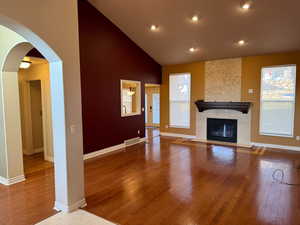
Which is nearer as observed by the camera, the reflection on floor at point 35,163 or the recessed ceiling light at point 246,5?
the recessed ceiling light at point 246,5

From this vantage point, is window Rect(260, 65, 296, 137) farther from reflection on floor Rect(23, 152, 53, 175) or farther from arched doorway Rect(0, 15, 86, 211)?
reflection on floor Rect(23, 152, 53, 175)

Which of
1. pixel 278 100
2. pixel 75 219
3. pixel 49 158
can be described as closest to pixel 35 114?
pixel 49 158

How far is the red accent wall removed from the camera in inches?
199

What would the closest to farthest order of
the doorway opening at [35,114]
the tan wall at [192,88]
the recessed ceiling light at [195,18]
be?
the doorway opening at [35,114] → the recessed ceiling light at [195,18] → the tan wall at [192,88]

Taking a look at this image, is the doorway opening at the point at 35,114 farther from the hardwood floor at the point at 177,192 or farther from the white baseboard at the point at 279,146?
the white baseboard at the point at 279,146

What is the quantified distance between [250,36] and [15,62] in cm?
528

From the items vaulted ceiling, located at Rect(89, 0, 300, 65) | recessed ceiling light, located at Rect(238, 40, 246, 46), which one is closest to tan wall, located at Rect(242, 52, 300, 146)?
A: vaulted ceiling, located at Rect(89, 0, 300, 65)

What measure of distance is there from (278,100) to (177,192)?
181 inches

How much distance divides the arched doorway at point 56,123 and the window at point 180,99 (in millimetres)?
5378

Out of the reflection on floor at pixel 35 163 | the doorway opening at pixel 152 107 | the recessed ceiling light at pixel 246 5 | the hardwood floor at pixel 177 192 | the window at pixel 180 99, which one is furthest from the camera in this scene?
the doorway opening at pixel 152 107

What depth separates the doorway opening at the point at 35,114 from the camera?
4.71 m

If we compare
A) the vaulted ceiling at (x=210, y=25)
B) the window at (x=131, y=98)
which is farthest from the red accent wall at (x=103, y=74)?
the window at (x=131, y=98)

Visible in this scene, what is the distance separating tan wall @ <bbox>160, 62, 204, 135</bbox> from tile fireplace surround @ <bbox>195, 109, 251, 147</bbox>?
23 cm

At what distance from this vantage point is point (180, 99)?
7820 millimetres
